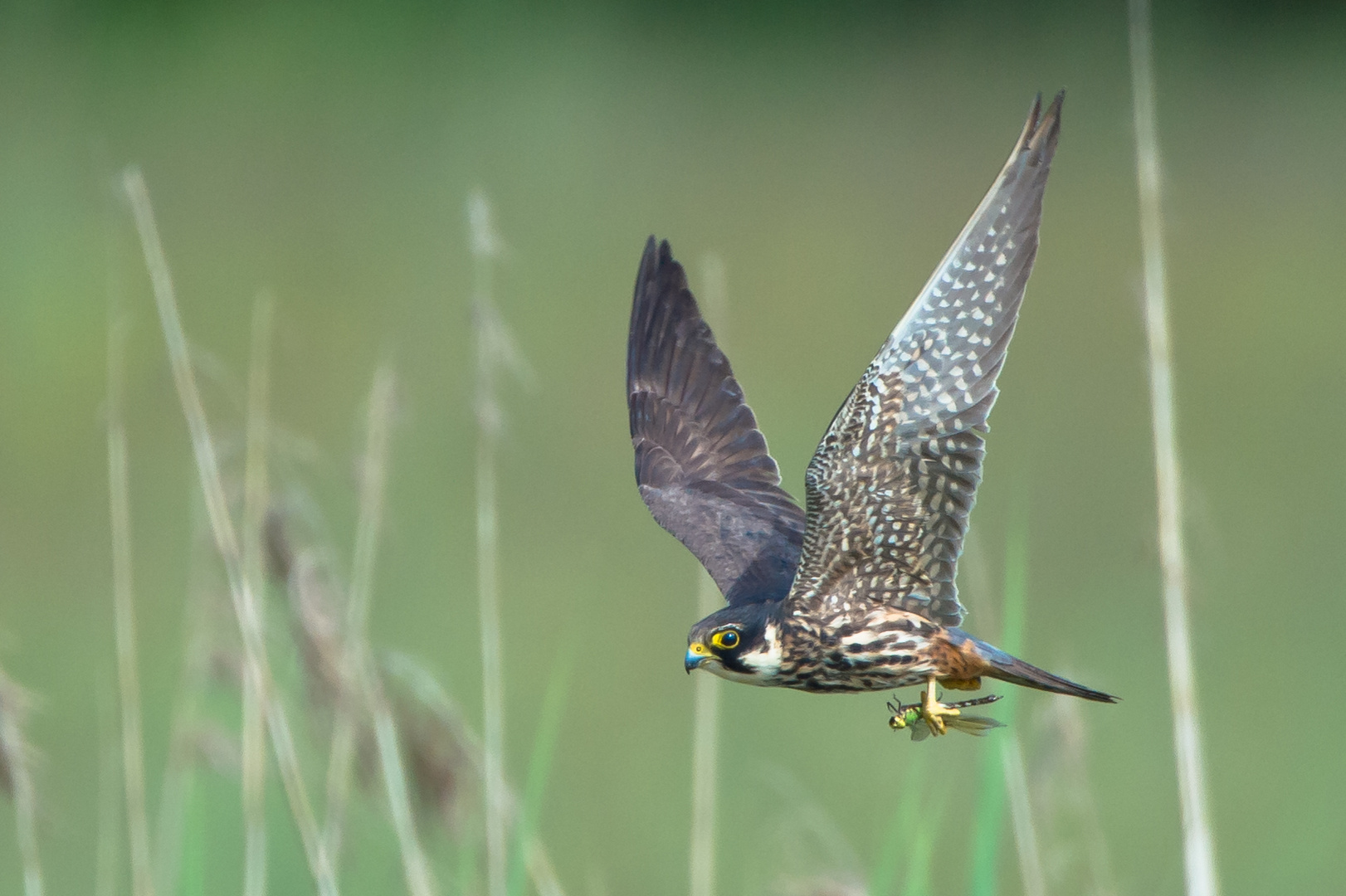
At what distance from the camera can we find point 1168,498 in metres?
2.46

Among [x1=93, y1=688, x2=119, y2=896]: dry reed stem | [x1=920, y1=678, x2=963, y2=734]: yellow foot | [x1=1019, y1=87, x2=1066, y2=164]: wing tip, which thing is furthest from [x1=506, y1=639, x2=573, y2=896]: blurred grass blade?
[x1=1019, y1=87, x2=1066, y2=164]: wing tip

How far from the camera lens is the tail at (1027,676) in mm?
2393

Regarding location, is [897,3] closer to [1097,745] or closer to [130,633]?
[1097,745]

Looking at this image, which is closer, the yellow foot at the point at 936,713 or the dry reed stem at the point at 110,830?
the yellow foot at the point at 936,713

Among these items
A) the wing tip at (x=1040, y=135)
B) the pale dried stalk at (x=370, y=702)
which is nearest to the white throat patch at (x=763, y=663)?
the pale dried stalk at (x=370, y=702)

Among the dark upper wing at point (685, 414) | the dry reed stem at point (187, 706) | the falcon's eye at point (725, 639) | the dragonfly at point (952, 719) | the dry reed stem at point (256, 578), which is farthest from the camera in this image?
→ the dark upper wing at point (685, 414)

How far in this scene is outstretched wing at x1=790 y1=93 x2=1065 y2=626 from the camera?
106 inches

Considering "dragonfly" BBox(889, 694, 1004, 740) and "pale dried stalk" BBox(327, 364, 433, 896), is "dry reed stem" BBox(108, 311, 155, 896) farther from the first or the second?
"dragonfly" BBox(889, 694, 1004, 740)

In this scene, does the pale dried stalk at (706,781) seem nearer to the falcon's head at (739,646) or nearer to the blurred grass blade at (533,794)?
the falcon's head at (739,646)

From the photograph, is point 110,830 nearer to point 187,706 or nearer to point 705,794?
point 187,706

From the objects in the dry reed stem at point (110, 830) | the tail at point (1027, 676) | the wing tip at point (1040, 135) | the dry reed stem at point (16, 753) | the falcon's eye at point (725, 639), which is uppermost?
the wing tip at point (1040, 135)

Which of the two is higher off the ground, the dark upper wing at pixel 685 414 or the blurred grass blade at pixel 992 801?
the dark upper wing at pixel 685 414

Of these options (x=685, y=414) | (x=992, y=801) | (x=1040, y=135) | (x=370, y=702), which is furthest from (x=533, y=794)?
(x=685, y=414)

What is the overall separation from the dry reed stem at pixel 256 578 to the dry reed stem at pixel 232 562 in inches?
3.0
